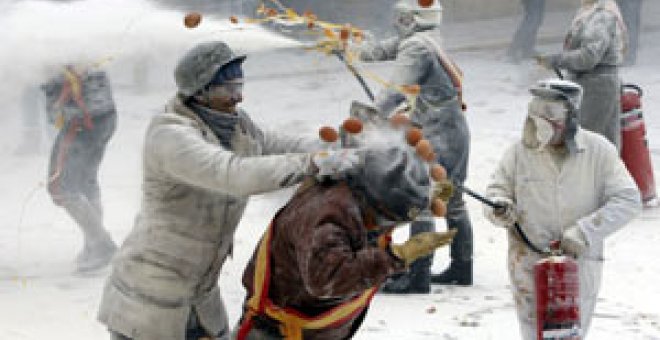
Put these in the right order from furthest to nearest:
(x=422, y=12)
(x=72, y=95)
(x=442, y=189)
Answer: (x=72, y=95) < (x=422, y=12) < (x=442, y=189)

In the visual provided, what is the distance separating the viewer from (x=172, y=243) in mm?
4668

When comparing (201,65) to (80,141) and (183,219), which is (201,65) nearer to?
(183,219)

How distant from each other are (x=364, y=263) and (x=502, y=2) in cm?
1570

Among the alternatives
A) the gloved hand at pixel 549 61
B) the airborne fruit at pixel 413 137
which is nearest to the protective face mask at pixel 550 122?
the airborne fruit at pixel 413 137

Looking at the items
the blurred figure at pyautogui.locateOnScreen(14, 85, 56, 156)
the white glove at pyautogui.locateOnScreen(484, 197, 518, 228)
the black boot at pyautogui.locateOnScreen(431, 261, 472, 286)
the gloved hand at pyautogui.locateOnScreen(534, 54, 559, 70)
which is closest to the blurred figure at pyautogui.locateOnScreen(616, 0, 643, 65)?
the gloved hand at pyautogui.locateOnScreen(534, 54, 559, 70)

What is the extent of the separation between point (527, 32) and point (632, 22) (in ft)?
4.62

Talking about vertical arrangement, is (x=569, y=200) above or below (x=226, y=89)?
below

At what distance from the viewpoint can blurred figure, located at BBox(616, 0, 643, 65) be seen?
55.1 ft

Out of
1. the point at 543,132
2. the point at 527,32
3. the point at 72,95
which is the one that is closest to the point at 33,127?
the point at 72,95

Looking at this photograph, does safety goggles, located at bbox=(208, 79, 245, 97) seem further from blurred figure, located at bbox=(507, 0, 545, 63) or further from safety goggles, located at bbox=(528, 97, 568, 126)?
blurred figure, located at bbox=(507, 0, 545, 63)

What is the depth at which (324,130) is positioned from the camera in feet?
14.1

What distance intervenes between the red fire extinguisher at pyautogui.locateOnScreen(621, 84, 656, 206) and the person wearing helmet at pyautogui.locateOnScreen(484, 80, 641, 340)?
454cm

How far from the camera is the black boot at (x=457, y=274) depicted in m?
8.03

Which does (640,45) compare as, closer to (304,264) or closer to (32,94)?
(32,94)
